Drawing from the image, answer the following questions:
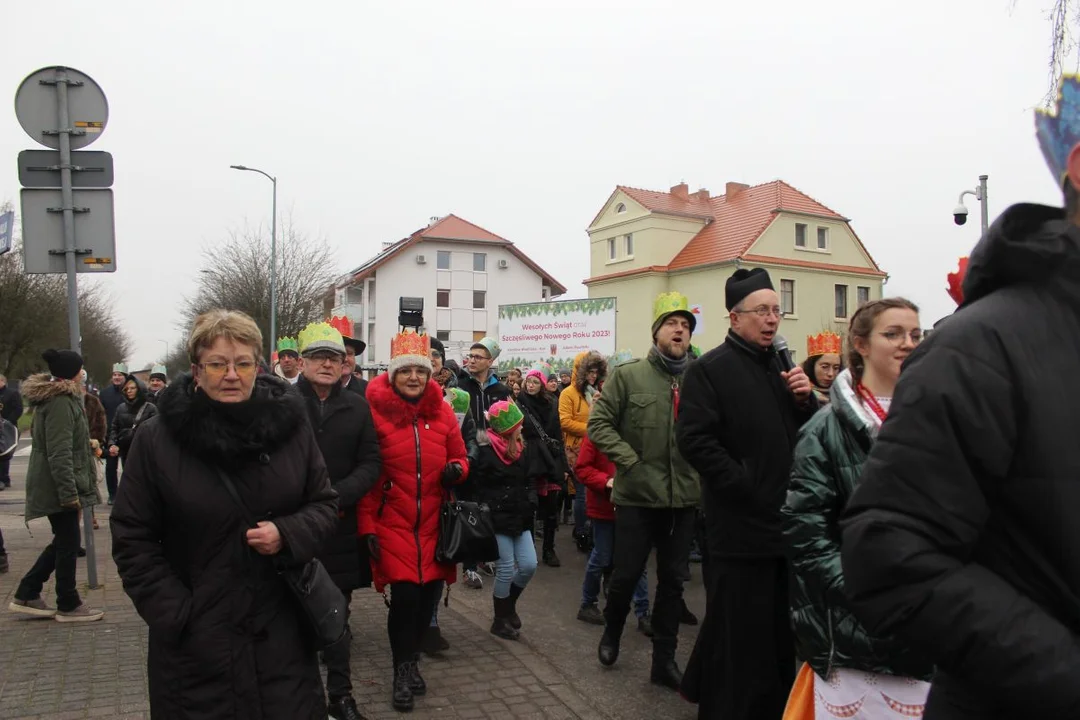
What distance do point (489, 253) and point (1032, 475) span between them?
6417 cm

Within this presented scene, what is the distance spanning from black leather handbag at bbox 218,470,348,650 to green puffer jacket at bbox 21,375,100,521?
4.08 meters

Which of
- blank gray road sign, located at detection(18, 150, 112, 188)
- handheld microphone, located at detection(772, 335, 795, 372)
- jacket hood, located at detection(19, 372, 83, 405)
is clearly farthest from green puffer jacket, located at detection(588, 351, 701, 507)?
blank gray road sign, located at detection(18, 150, 112, 188)

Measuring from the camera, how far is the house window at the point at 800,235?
Result: 150ft

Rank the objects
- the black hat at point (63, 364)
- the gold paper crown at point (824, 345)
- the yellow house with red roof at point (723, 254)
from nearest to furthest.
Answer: the black hat at point (63, 364) → the gold paper crown at point (824, 345) → the yellow house with red roof at point (723, 254)

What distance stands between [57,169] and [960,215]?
17519mm

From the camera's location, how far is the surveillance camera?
18.8 metres

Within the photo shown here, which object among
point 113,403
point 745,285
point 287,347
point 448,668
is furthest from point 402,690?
point 113,403

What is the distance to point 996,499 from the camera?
149cm

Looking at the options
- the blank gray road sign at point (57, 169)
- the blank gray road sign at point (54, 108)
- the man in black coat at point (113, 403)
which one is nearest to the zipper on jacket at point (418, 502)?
the blank gray road sign at point (57, 169)

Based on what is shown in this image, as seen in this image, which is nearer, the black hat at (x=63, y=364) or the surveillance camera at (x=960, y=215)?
the black hat at (x=63, y=364)

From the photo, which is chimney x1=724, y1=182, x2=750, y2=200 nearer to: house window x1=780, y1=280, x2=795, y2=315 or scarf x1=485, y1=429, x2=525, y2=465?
house window x1=780, y1=280, x2=795, y2=315

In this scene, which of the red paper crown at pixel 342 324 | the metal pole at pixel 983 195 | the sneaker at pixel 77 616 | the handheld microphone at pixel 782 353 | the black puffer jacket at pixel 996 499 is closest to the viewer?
the black puffer jacket at pixel 996 499

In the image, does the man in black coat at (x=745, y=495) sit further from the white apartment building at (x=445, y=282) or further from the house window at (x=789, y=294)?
the white apartment building at (x=445, y=282)

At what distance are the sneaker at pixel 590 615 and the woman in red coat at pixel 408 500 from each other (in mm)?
1757
